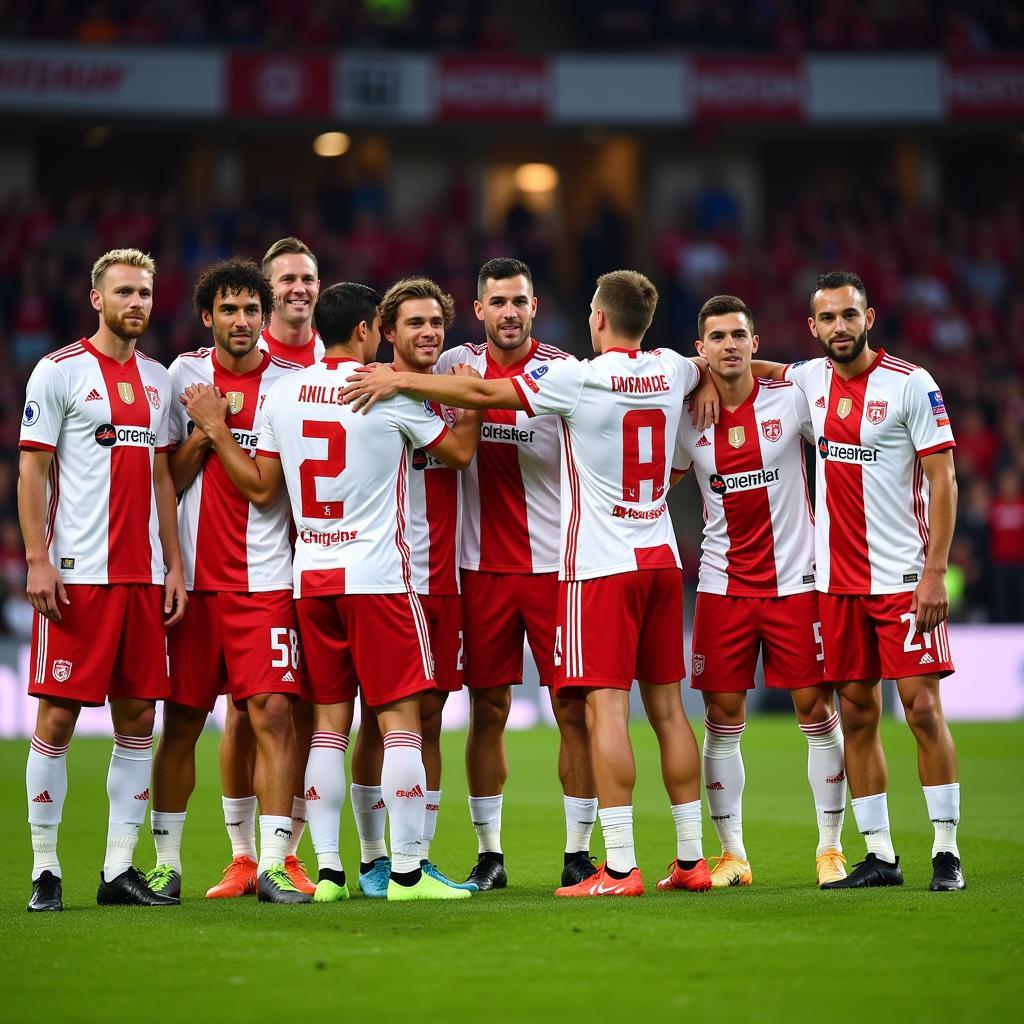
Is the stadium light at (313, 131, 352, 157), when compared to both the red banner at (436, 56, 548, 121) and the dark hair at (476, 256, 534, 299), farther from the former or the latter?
the dark hair at (476, 256, 534, 299)

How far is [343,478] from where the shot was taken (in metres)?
6.43

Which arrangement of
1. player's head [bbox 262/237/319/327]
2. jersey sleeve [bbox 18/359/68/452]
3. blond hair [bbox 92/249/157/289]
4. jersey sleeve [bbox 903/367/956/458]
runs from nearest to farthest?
jersey sleeve [bbox 18/359/68/452], blond hair [bbox 92/249/157/289], jersey sleeve [bbox 903/367/956/458], player's head [bbox 262/237/319/327]

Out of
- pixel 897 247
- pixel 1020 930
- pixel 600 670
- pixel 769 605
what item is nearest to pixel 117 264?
pixel 600 670

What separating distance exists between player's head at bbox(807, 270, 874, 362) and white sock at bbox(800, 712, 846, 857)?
1658 mm

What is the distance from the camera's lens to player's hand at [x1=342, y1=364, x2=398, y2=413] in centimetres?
641

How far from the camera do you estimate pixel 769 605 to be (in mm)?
7059

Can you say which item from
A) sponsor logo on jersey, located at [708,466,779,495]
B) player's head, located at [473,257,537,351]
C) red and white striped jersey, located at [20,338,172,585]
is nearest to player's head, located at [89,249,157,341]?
red and white striped jersey, located at [20,338,172,585]

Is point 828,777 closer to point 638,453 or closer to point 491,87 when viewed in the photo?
point 638,453

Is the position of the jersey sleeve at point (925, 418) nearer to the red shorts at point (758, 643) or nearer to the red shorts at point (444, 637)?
the red shorts at point (758, 643)

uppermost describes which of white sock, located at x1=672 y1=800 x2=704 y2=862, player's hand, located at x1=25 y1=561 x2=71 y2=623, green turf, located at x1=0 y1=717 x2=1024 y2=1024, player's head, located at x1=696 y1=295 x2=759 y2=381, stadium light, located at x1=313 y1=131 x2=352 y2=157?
stadium light, located at x1=313 y1=131 x2=352 y2=157

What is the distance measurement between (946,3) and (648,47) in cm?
548

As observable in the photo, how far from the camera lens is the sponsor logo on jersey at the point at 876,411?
22.5 feet

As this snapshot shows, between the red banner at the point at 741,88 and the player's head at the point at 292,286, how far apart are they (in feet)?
62.1

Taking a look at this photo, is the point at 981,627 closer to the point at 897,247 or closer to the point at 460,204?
the point at 897,247
